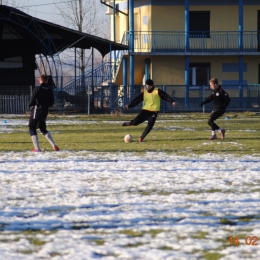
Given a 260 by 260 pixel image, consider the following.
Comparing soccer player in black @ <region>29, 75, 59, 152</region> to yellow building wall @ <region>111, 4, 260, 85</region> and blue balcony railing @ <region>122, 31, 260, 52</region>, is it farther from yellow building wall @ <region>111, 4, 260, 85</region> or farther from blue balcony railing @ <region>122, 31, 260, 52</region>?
yellow building wall @ <region>111, 4, 260, 85</region>

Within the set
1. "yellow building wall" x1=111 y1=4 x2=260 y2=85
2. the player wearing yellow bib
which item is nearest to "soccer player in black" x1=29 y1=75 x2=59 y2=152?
the player wearing yellow bib

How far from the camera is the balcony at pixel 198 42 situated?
135 feet

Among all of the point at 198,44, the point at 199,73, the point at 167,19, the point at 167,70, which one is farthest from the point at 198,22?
the point at 167,70

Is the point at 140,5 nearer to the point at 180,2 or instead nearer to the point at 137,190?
the point at 180,2

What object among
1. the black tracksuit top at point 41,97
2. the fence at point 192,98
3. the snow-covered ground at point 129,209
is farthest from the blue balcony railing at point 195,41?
the snow-covered ground at point 129,209

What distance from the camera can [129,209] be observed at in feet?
26.7

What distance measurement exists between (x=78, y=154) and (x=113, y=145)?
8.24ft

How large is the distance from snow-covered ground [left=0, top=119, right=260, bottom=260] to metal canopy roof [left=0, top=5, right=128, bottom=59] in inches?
928

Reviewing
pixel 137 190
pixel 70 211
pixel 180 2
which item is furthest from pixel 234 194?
pixel 180 2

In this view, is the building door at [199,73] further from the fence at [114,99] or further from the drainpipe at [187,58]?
the drainpipe at [187,58]

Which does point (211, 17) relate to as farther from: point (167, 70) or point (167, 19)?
point (167, 70)

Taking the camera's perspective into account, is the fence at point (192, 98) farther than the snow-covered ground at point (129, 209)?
Yes
